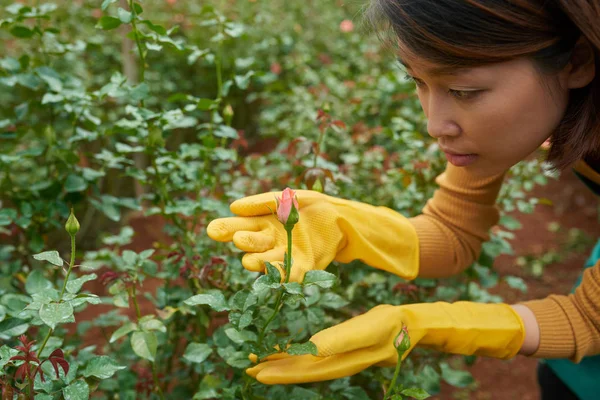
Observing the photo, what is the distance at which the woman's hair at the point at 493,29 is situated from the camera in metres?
0.89

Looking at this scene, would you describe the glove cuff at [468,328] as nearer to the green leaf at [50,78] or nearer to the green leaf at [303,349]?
the green leaf at [303,349]

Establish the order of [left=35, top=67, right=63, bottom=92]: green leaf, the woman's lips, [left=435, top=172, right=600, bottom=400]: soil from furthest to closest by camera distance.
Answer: [left=435, top=172, right=600, bottom=400]: soil < [left=35, top=67, right=63, bottom=92]: green leaf < the woman's lips

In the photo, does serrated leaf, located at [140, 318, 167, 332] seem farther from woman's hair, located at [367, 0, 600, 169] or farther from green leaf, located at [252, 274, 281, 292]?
woman's hair, located at [367, 0, 600, 169]

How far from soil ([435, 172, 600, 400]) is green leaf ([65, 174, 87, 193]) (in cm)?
152

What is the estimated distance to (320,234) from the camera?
114cm

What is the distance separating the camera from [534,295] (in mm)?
2801

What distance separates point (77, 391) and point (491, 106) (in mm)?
834

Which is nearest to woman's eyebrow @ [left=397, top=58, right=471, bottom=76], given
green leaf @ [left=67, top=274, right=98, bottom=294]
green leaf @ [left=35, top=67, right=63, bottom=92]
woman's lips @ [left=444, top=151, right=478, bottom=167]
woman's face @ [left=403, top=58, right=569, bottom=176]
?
woman's face @ [left=403, top=58, right=569, bottom=176]

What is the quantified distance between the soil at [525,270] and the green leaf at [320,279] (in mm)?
1177

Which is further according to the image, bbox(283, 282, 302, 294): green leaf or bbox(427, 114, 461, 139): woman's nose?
bbox(427, 114, 461, 139): woman's nose

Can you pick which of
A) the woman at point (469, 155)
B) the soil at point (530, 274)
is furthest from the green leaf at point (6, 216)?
the soil at point (530, 274)

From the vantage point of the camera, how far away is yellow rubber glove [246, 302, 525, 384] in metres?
0.99

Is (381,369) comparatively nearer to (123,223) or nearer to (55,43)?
(55,43)

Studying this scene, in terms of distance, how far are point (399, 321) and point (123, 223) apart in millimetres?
2543
